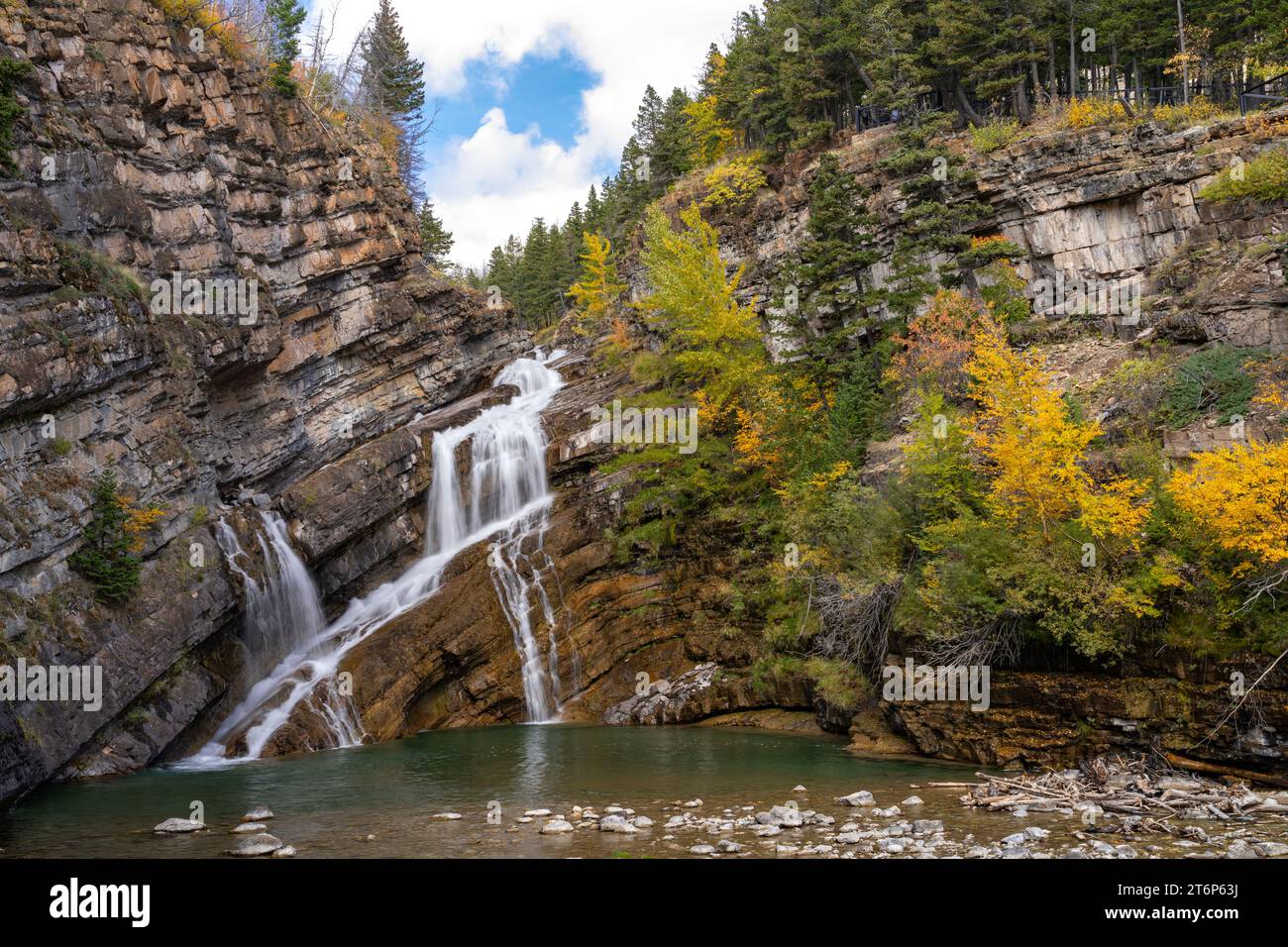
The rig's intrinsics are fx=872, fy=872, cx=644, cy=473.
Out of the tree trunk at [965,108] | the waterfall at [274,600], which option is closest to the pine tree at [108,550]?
the waterfall at [274,600]

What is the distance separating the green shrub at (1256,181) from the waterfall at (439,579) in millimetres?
26195

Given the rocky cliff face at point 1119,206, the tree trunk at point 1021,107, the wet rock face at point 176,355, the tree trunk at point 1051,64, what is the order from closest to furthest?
the wet rock face at point 176,355, the rocky cliff face at point 1119,206, the tree trunk at point 1021,107, the tree trunk at point 1051,64

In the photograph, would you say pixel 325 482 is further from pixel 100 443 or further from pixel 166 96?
pixel 166 96

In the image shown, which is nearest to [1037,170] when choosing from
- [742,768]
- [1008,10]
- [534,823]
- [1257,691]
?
[1008,10]

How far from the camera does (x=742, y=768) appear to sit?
19438 millimetres

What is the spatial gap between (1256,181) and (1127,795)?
23.5m

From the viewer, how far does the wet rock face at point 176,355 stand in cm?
2281

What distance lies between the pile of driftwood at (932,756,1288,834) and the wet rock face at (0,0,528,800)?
2070cm

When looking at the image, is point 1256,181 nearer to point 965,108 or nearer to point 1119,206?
point 1119,206

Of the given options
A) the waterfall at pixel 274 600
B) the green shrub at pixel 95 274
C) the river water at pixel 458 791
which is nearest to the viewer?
the river water at pixel 458 791

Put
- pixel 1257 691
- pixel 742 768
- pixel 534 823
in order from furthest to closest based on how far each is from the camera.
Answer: pixel 742 768
pixel 1257 691
pixel 534 823

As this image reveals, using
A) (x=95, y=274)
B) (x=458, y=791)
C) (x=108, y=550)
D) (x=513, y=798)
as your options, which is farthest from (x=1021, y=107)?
(x=108, y=550)

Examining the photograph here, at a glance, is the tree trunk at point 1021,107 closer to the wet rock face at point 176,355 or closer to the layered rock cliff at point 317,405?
the layered rock cliff at point 317,405

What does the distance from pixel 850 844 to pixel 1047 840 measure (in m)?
2.71
